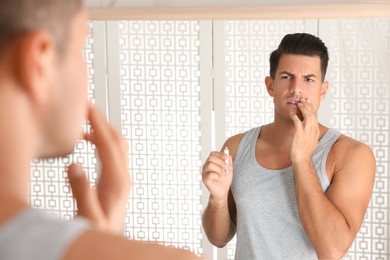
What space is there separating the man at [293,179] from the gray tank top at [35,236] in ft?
4.85

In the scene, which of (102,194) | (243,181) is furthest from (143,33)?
(102,194)

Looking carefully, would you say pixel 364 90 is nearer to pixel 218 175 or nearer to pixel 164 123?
pixel 164 123

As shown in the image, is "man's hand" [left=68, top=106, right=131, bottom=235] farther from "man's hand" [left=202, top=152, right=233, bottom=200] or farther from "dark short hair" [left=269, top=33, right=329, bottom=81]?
"dark short hair" [left=269, top=33, right=329, bottom=81]

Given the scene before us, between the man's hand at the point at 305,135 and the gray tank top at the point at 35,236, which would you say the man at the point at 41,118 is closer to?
the gray tank top at the point at 35,236

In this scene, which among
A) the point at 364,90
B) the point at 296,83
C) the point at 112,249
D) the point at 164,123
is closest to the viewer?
the point at 112,249

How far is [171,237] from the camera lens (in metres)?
3.42

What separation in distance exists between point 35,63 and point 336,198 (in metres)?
1.53

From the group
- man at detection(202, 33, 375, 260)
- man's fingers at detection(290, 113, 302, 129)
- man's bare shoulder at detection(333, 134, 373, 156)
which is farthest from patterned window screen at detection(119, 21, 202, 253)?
man's bare shoulder at detection(333, 134, 373, 156)

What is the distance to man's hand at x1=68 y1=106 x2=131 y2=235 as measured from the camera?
0.53 meters

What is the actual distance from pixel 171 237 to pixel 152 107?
0.61 metres

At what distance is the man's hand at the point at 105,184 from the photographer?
533 mm

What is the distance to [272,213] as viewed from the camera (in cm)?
197

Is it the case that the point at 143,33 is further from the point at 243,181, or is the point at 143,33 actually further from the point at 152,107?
the point at 243,181

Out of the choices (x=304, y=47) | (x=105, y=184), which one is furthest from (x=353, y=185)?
(x=105, y=184)
